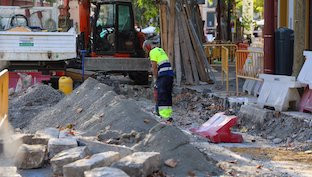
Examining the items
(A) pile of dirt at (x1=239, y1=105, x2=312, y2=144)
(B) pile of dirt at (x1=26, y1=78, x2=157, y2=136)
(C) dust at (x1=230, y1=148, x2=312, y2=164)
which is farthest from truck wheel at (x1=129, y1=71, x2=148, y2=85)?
(C) dust at (x1=230, y1=148, x2=312, y2=164)

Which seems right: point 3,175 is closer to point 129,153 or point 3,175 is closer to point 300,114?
point 129,153

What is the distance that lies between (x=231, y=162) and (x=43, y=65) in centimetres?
1041

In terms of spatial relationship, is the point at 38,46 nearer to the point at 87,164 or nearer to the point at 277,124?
the point at 277,124

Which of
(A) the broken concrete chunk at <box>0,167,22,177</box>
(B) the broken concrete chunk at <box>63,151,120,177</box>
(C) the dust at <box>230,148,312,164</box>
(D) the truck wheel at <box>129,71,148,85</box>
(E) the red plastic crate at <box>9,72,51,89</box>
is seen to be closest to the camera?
(A) the broken concrete chunk at <box>0,167,22,177</box>

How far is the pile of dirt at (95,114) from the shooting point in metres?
10.9

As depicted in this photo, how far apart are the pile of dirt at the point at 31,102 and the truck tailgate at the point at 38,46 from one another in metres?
1.69

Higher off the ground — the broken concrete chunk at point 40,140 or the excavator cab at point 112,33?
the excavator cab at point 112,33

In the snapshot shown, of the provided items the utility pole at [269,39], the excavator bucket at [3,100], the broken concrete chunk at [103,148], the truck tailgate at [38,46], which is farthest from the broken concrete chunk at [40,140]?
the truck tailgate at [38,46]

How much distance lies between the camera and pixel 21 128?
1337cm

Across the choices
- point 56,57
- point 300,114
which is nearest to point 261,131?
point 300,114

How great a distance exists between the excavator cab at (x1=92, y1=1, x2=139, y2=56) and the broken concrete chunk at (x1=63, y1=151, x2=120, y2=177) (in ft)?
46.5

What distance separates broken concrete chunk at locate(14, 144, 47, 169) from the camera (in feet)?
29.1

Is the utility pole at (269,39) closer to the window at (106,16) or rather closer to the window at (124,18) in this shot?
the window at (124,18)

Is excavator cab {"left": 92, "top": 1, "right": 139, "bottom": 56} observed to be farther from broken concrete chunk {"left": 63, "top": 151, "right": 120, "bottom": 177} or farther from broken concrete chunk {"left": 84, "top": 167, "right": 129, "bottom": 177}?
broken concrete chunk {"left": 84, "top": 167, "right": 129, "bottom": 177}
